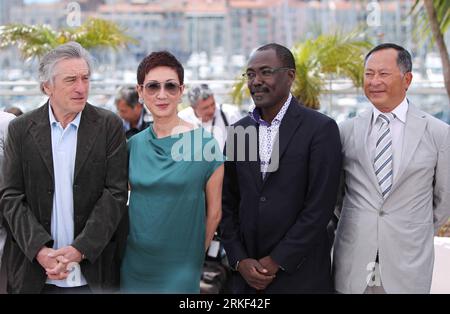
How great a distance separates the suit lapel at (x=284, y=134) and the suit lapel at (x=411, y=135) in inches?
20.5

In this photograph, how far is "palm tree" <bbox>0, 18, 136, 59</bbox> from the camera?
8406 mm

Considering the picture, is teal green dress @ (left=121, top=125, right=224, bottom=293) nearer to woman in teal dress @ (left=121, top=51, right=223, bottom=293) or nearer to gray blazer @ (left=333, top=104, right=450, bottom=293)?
woman in teal dress @ (left=121, top=51, right=223, bottom=293)

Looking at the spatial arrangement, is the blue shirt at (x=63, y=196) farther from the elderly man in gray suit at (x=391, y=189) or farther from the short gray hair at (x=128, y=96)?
the short gray hair at (x=128, y=96)

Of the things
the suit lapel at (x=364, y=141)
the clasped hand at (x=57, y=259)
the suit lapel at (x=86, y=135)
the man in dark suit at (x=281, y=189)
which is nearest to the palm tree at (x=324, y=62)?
the suit lapel at (x=364, y=141)

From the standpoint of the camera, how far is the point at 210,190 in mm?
3199

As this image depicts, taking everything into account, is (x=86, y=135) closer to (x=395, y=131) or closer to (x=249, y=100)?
(x=395, y=131)

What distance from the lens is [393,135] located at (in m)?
3.25

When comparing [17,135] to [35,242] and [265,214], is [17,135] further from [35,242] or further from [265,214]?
[265,214]

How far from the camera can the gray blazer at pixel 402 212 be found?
3125 millimetres

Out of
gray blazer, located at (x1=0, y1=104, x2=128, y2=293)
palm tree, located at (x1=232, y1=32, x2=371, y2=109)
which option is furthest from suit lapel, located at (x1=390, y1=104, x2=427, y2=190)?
palm tree, located at (x1=232, y1=32, x2=371, y2=109)

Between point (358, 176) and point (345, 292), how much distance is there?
0.57m

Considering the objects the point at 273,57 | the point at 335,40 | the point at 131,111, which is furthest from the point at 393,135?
the point at 335,40

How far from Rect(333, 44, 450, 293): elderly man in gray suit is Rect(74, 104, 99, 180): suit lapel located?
1247 mm

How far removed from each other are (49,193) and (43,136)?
268 mm
